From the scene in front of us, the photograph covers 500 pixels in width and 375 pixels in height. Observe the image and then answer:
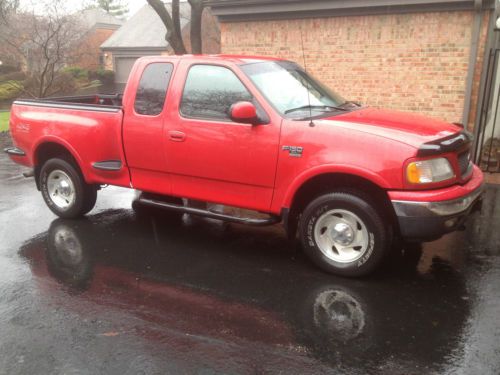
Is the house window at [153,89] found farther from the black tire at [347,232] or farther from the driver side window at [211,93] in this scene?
the black tire at [347,232]

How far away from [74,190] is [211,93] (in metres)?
2.40

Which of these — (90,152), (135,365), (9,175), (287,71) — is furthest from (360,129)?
(9,175)

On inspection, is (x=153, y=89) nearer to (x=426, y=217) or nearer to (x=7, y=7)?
(x=426, y=217)

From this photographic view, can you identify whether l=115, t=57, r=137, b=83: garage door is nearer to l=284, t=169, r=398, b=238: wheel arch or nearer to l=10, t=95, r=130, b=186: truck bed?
l=10, t=95, r=130, b=186: truck bed

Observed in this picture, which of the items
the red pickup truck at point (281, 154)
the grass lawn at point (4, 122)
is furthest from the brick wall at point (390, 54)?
the grass lawn at point (4, 122)

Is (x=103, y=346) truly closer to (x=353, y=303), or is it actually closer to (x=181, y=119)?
(x=353, y=303)

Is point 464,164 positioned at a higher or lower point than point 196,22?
lower

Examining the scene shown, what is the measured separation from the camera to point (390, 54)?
951cm

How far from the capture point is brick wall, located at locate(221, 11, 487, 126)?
8.99 m

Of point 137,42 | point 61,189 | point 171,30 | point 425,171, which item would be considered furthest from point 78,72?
point 425,171

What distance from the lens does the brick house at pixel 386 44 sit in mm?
8867

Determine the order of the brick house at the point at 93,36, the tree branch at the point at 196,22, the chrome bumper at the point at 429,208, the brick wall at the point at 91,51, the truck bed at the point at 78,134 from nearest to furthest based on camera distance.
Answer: the chrome bumper at the point at 429,208 → the truck bed at the point at 78,134 → the tree branch at the point at 196,22 → the brick house at the point at 93,36 → the brick wall at the point at 91,51

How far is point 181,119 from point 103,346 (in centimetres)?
248

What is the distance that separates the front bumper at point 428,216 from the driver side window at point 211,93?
181 centimetres
